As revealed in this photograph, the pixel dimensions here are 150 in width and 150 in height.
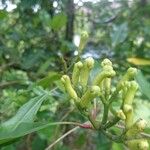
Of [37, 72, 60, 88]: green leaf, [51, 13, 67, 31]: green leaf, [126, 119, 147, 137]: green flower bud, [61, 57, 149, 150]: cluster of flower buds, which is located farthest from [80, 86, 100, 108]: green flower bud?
[51, 13, 67, 31]: green leaf

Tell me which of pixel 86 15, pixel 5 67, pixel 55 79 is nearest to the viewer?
pixel 55 79

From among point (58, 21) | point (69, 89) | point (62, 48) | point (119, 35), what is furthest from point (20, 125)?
point (119, 35)

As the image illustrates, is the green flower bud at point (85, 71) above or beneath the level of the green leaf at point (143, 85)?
above

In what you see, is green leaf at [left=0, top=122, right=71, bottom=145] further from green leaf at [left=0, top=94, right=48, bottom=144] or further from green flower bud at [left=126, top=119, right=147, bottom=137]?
green flower bud at [left=126, top=119, right=147, bottom=137]

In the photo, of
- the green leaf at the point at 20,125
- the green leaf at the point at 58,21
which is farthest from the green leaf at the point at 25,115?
the green leaf at the point at 58,21

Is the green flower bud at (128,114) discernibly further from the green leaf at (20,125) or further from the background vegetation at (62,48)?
the background vegetation at (62,48)

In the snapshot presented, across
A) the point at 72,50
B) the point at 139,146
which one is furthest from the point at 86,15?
the point at 139,146

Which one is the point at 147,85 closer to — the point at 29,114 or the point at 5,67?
the point at 29,114
